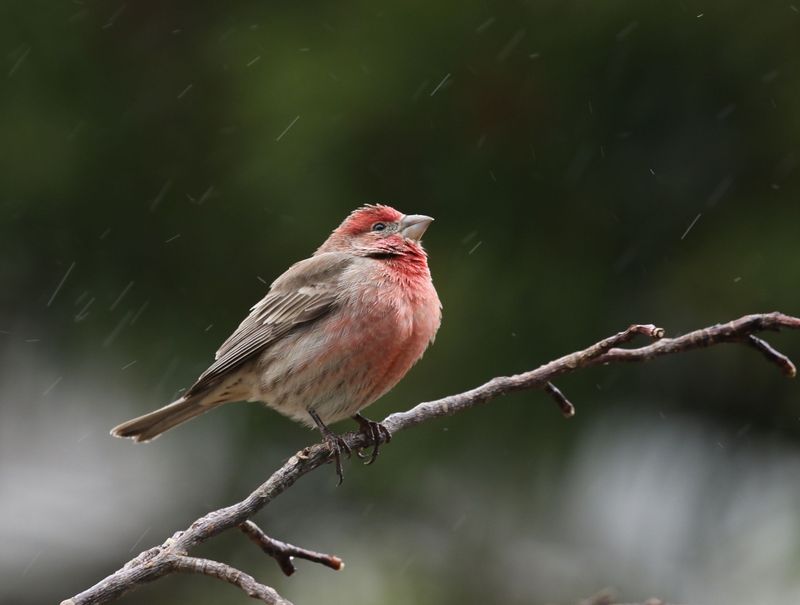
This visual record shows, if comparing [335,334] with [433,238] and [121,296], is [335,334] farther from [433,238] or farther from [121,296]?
[121,296]

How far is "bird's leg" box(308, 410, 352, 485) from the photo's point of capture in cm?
320

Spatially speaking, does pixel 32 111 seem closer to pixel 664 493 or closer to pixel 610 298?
pixel 610 298

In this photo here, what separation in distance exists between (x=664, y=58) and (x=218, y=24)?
2.16 metres

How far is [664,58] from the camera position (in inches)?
197

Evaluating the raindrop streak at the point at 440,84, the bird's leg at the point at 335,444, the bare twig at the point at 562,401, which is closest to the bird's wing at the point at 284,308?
the bird's leg at the point at 335,444

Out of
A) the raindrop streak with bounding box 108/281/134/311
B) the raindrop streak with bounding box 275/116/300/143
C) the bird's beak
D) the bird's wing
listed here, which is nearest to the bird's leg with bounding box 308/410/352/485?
the bird's wing

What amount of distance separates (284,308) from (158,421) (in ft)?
2.30

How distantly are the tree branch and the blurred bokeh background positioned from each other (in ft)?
6.87

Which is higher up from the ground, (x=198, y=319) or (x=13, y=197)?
(x=13, y=197)

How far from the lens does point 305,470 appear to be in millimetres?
2578

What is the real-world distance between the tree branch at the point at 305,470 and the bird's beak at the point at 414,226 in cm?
185

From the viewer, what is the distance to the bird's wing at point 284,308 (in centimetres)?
436

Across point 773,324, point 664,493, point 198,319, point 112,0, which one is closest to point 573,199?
point 664,493

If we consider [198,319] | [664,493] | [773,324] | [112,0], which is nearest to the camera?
[773,324]
